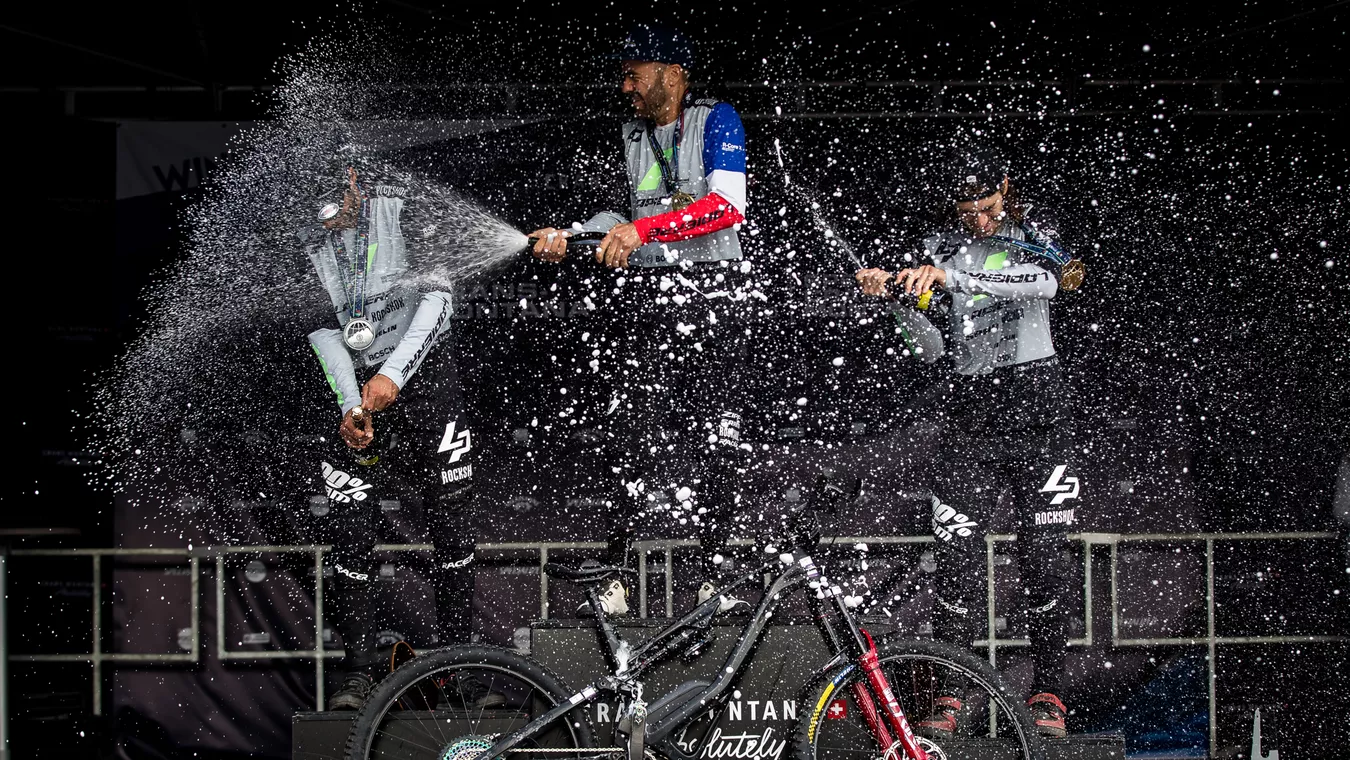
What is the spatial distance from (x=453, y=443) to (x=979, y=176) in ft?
7.84

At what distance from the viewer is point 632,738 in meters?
3.29

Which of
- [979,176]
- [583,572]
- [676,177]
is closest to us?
[583,572]

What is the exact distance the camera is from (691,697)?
3387 mm

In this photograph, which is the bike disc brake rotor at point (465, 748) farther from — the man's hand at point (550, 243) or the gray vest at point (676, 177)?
the gray vest at point (676, 177)

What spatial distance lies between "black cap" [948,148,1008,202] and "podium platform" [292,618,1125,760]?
6.09ft

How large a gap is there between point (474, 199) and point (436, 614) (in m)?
1.78

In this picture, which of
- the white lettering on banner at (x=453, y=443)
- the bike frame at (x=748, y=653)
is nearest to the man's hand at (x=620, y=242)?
the white lettering on banner at (x=453, y=443)

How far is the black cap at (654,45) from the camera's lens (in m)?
4.18

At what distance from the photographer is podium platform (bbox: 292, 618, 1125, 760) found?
3.50 meters

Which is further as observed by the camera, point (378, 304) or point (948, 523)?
point (948, 523)

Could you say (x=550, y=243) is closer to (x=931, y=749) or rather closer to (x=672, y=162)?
(x=672, y=162)

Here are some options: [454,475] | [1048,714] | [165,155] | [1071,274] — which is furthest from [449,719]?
[1071,274]

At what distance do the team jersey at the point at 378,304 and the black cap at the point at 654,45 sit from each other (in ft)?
3.83

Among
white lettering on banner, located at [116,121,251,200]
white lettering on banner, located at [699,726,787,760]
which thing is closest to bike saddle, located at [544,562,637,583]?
white lettering on banner, located at [699,726,787,760]
